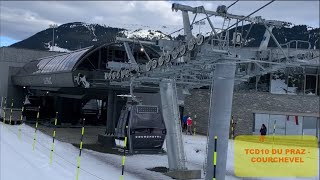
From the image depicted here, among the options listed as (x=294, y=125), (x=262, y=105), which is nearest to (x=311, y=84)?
(x=294, y=125)

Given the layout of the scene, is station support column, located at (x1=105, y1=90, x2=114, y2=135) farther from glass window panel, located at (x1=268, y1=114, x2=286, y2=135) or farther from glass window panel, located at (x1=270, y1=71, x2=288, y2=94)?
glass window panel, located at (x1=270, y1=71, x2=288, y2=94)

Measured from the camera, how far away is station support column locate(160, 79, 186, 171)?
602 inches

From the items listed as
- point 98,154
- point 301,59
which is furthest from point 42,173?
point 301,59

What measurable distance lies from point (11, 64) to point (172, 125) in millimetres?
33206

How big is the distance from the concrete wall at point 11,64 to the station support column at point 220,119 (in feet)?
103

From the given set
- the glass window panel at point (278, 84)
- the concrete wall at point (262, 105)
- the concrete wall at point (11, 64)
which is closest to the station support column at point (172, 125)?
the concrete wall at point (262, 105)

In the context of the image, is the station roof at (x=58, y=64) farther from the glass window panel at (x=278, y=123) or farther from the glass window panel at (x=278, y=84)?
the glass window panel at (x=278, y=123)

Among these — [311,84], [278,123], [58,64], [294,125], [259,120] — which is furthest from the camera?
[311,84]

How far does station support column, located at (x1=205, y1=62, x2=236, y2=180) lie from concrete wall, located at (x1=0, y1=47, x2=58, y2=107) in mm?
31491

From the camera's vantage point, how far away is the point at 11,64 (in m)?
44.7

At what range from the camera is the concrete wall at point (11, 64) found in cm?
4038

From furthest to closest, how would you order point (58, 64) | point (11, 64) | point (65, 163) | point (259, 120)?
point (11, 64) → point (259, 120) → point (58, 64) → point (65, 163)

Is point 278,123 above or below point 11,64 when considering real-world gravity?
below

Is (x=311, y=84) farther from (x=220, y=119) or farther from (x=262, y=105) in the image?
(x=220, y=119)
